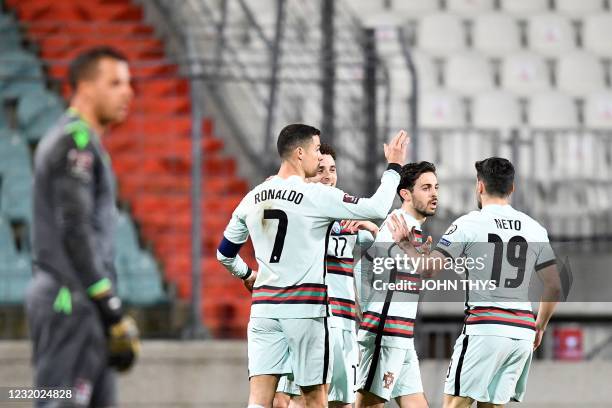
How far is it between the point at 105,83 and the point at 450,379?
333 cm

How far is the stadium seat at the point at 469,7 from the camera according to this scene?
54.1 ft

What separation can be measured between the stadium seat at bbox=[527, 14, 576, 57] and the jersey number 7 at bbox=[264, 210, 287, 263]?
971cm

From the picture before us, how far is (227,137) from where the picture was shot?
14.0 m

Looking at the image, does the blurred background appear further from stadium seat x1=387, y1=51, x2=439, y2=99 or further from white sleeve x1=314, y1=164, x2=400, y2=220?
white sleeve x1=314, y1=164, x2=400, y2=220

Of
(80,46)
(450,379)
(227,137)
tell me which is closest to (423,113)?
(227,137)

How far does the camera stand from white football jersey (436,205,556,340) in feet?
25.3

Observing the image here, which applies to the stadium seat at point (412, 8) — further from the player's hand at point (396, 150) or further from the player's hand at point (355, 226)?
the player's hand at point (396, 150)

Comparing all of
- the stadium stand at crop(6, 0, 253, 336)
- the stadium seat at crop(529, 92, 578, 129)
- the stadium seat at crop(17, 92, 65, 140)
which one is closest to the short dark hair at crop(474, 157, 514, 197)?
the stadium stand at crop(6, 0, 253, 336)

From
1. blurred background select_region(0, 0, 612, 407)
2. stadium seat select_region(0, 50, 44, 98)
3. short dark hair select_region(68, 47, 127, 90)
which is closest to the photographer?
short dark hair select_region(68, 47, 127, 90)

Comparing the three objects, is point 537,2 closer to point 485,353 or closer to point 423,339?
point 423,339

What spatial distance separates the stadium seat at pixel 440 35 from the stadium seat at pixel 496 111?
34.8 inches

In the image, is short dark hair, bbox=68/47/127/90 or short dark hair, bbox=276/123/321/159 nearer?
short dark hair, bbox=68/47/127/90

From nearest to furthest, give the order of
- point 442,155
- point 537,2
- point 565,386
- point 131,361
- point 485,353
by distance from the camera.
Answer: point 131,361
point 485,353
point 565,386
point 442,155
point 537,2

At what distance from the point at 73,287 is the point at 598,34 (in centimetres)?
1238
